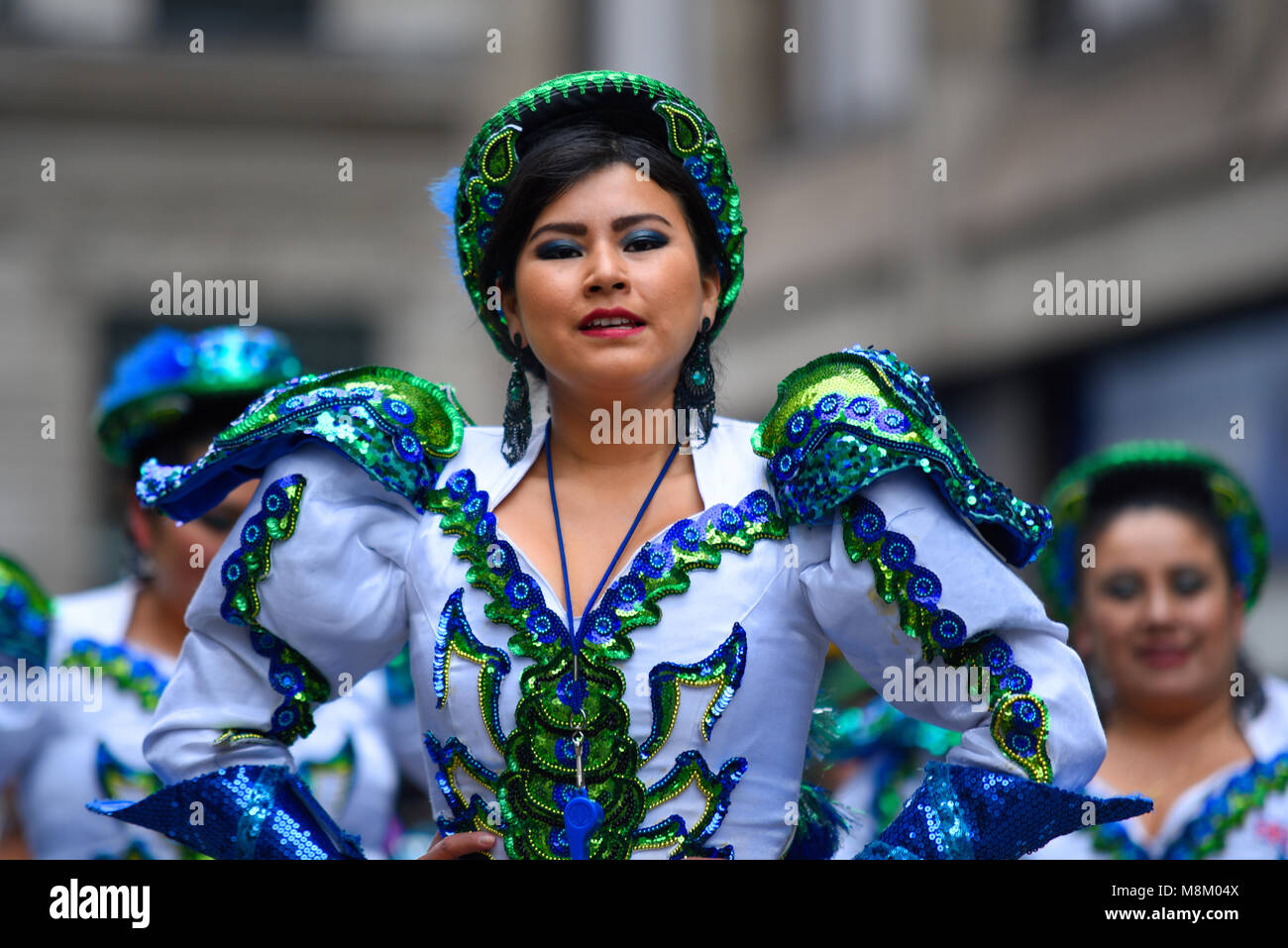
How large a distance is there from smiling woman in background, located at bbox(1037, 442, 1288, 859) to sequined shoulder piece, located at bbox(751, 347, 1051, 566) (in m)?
1.80

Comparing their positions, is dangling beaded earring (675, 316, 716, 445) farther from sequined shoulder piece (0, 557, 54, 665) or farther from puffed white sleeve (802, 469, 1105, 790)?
sequined shoulder piece (0, 557, 54, 665)

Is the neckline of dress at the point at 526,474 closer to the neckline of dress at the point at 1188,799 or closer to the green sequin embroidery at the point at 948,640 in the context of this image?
the green sequin embroidery at the point at 948,640

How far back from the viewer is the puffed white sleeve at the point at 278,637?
8.58ft

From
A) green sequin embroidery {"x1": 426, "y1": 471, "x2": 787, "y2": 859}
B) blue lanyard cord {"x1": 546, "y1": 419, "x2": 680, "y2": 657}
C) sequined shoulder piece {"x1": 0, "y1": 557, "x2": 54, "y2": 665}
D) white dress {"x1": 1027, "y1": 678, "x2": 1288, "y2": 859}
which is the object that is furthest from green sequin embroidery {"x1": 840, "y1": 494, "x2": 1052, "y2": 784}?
sequined shoulder piece {"x1": 0, "y1": 557, "x2": 54, "y2": 665}

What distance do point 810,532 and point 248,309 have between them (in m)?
10.9

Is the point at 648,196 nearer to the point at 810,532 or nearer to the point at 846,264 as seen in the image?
the point at 810,532

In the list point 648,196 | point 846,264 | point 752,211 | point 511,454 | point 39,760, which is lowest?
point 39,760

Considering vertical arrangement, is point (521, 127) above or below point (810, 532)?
above

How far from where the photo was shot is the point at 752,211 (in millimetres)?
13914

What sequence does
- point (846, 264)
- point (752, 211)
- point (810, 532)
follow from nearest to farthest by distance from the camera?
point (810, 532), point (846, 264), point (752, 211)

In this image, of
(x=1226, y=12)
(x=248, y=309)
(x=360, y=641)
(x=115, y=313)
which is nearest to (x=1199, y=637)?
(x=360, y=641)

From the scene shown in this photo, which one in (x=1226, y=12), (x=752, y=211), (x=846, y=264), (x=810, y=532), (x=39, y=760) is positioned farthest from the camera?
(x=752, y=211)

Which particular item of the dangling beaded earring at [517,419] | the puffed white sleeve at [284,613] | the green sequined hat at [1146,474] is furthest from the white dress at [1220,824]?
the puffed white sleeve at [284,613]

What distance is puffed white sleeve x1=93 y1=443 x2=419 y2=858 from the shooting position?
262 cm
